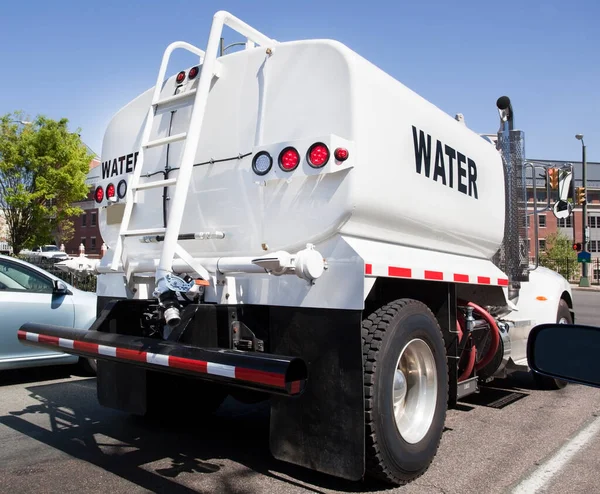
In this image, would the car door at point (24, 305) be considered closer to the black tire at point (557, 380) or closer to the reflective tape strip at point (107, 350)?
the reflective tape strip at point (107, 350)

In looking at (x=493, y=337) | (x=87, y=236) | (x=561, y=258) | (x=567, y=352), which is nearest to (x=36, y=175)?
(x=493, y=337)

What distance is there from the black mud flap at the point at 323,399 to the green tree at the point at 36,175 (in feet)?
61.4

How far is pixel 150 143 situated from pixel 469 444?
3441 millimetres

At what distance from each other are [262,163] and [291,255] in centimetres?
71

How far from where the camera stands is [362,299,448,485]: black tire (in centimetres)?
341

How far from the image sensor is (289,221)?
3.78 m

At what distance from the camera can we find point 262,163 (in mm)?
3760

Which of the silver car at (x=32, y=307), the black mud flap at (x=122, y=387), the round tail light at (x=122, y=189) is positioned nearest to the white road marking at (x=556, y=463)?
the black mud flap at (x=122, y=387)

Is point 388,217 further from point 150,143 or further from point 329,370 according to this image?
point 150,143

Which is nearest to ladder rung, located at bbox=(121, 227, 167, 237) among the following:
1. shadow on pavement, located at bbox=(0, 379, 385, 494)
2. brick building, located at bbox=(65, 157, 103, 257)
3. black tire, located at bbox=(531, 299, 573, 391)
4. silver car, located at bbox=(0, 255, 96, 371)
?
shadow on pavement, located at bbox=(0, 379, 385, 494)

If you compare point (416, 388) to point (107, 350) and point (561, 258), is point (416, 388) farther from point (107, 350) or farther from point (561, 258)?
point (561, 258)

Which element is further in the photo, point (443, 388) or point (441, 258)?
point (441, 258)

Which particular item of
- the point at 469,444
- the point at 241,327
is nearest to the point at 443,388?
the point at 469,444

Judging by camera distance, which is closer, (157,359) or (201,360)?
(201,360)
